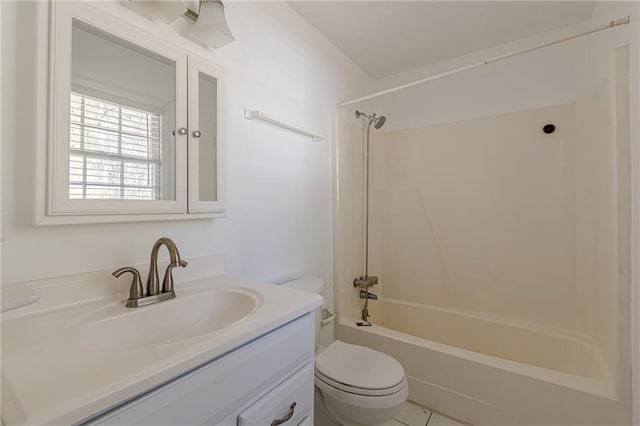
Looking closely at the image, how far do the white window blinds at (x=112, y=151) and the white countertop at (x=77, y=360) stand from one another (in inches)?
14.1

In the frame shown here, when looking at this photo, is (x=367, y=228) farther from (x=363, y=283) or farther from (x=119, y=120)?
(x=119, y=120)

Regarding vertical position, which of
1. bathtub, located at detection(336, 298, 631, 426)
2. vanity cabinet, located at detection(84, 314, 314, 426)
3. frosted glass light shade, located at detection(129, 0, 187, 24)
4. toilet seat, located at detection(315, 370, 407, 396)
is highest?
frosted glass light shade, located at detection(129, 0, 187, 24)

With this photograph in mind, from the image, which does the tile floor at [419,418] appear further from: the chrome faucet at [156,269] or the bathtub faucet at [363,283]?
the chrome faucet at [156,269]

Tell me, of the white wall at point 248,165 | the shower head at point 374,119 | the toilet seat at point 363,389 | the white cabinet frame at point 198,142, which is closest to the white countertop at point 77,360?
the white wall at point 248,165

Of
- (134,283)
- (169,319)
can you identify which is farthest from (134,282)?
(169,319)

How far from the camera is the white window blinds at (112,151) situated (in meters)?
0.82

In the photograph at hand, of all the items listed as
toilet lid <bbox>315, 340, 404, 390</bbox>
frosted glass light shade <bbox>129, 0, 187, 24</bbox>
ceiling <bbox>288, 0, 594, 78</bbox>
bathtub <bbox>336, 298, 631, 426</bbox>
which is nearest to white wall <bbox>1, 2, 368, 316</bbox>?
frosted glass light shade <bbox>129, 0, 187, 24</bbox>

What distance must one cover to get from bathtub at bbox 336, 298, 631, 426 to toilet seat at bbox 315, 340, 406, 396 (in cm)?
42

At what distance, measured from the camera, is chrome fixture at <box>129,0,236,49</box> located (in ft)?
3.19

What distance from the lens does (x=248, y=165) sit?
4.51 ft

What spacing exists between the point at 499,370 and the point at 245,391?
139 cm

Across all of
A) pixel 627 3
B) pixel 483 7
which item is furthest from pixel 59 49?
pixel 627 3

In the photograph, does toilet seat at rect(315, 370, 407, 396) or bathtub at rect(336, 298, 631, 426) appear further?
bathtub at rect(336, 298, 631, 426)

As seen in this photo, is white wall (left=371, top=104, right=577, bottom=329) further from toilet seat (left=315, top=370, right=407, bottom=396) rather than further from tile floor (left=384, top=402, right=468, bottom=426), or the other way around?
toilet seat (left=315, top=370, right=407, bottom=396)
